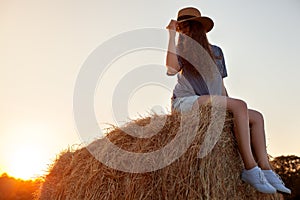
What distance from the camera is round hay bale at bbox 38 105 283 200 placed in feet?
9.84

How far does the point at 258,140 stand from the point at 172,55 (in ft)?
3.25

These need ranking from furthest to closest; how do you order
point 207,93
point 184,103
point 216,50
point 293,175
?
point 293,175 → point 216,50 → point 207,93 → point 184,103

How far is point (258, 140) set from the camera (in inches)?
129

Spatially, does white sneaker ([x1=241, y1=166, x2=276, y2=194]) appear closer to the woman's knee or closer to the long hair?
the woman's knee

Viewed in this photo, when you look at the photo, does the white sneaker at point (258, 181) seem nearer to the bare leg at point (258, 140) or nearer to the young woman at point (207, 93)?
the young woman at point (207, 93)

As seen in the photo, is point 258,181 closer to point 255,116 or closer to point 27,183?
point 255,116

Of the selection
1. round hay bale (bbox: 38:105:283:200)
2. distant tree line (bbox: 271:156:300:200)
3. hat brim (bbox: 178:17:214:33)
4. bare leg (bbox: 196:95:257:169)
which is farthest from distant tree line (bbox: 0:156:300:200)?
bare leg (bbox: 196:95:257:169)

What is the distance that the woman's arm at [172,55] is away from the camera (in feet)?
12.3

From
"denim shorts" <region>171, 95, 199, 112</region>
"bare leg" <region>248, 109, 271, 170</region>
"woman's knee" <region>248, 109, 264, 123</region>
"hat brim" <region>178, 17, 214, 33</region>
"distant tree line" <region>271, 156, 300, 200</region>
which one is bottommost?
"distant tree line" <region>271, 156, 300, 200</region>

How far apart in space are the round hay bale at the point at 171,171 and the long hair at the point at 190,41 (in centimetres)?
53

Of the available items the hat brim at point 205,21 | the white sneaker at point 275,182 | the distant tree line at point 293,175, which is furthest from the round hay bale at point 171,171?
the distant tree line at point 293,175

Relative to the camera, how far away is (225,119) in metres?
3.22

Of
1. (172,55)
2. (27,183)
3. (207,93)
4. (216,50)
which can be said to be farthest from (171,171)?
(27,183)

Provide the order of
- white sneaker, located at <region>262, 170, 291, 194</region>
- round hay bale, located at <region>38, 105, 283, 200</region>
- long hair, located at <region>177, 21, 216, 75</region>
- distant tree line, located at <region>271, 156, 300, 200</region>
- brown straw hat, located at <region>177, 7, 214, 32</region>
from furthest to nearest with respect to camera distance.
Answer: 1. distant tree line, located at <region>271, 156, 300, 200</region>
2. brown straw hat, located at <region>177, 7, 214, 32</region>
3. long hair, located at <region>177, 21, 216, 75</region>
4. white sneaker, located at <region>262, 170, 291, 194</region>
5. round hay bale, located at <region>38, 105, 283, 200</region>
